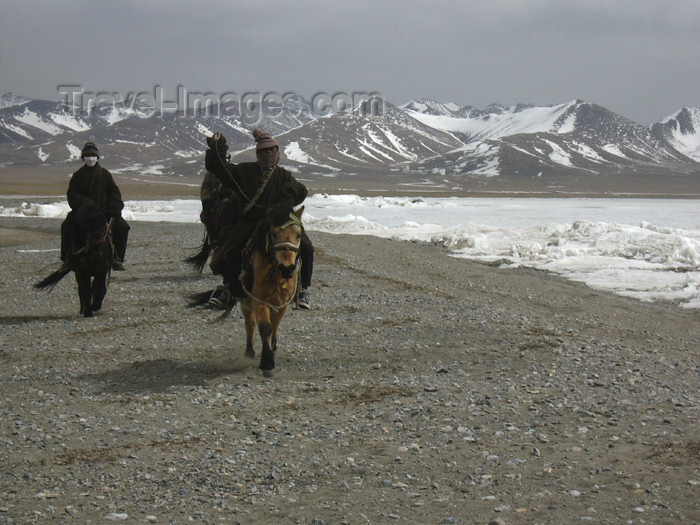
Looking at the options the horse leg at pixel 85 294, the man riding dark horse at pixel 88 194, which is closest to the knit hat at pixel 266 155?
the man riding dark horse at pixel 88 194

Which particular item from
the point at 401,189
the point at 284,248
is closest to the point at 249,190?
the point at 284,248

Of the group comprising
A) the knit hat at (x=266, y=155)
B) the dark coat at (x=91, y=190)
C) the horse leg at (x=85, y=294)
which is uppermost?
the knit hat at (x=266, y=155)

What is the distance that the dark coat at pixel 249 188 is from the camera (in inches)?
289

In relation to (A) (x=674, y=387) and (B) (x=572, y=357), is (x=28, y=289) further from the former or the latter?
(A) (x=674, y=387)

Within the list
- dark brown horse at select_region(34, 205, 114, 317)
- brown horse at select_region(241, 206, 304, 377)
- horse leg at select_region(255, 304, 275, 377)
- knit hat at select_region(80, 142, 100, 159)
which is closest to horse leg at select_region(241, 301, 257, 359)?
brown horse at select_region(241, 206, 304, 377)

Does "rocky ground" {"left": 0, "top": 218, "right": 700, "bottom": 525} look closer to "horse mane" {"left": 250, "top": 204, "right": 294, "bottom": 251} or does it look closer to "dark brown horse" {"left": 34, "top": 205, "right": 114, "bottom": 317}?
"dark brown horse" {"left": 34, "top": 205, "right": 114, "bottom": 317}

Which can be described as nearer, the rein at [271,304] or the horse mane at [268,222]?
the horse mane at [268,222]

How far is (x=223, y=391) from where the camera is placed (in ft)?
22.1

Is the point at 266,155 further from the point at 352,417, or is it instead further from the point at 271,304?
the point at 352,417

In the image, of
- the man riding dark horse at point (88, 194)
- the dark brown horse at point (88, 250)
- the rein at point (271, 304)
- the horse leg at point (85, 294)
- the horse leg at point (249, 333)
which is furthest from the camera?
the horse leg at point (85, 294)

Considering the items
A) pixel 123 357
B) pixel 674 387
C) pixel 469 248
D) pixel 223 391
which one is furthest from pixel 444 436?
pixel 469 248

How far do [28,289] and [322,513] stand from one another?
10.2 metres

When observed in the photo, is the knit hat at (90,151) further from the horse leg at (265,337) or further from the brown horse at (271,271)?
the horse leg at (265,337)

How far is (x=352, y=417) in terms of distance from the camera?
6.04 meters
